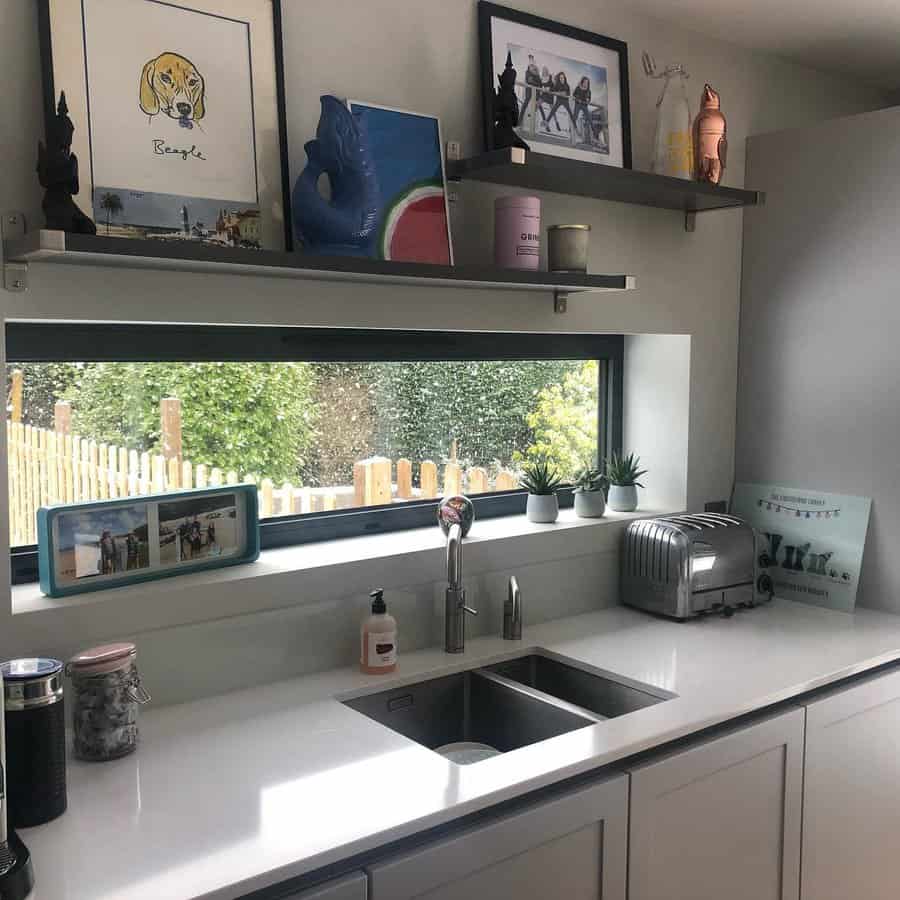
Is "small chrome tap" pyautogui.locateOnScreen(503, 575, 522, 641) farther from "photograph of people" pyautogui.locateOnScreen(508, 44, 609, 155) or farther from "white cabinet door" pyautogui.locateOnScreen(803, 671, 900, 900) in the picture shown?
"photograph of people" pyautogui.locateOnScreen(508, 44, 609, 155)

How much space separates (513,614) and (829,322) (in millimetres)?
1282

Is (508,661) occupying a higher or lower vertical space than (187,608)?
lower

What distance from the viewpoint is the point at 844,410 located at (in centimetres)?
276

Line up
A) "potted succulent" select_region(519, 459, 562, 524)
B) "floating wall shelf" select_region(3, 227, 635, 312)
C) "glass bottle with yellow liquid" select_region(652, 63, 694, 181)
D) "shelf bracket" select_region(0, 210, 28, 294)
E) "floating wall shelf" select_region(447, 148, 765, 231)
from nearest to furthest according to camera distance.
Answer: "floating wall shelf" select_region(3, 227, 635, 312) → "shelf bracket" select_region(0, 210, 28, 294) → "floating wall shelf" select_region(447, 148, 765, 231) → "glass bottle with yellow liquid" select_region(652, 63, 694, 181) → "potted succulent" select_region(519, 459, 562, 524)

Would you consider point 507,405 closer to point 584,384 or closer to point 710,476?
point 584,384

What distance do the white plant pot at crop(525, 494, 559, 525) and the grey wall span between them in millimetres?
733

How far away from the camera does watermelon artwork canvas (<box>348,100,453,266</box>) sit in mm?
2143

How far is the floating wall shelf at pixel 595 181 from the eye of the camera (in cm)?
216

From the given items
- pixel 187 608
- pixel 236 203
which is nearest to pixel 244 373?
pixel 236 203

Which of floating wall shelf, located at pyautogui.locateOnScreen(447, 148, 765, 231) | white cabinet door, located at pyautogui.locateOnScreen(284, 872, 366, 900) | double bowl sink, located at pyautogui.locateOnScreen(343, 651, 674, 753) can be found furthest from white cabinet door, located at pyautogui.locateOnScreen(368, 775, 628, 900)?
floating wall shelf, located at pyautogui.locateOnScreen(447, 148, 765, 231)

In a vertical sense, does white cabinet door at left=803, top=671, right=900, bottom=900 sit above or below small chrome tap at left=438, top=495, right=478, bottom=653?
below

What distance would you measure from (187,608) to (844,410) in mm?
1890

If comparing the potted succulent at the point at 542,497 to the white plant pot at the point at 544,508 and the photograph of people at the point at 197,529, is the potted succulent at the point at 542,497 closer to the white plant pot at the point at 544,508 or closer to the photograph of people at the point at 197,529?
the white plant pot at the point at 544,508

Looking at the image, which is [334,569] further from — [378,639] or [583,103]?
[583,103]
